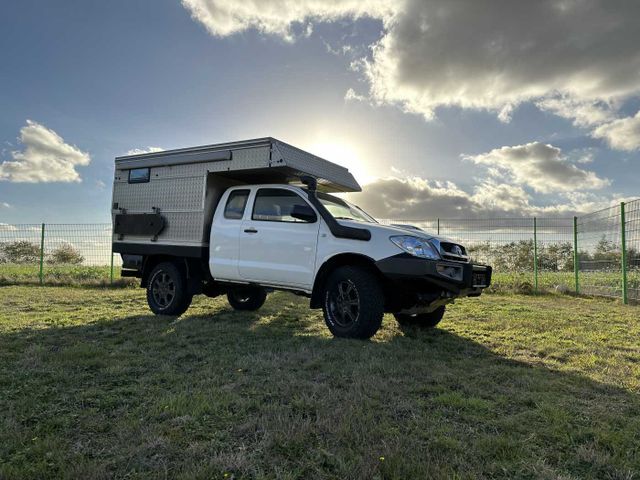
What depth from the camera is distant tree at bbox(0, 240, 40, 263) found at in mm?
14320

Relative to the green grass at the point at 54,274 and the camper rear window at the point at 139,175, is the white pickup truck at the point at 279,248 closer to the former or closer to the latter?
the camper rear window at the point at 139,175

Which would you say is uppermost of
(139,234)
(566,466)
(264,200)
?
(264,200)

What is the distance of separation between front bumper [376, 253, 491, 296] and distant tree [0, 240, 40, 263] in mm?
13503

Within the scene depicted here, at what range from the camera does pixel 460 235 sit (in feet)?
40.8

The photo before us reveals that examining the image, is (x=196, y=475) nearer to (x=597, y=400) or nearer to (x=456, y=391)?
(x=456, y=391)

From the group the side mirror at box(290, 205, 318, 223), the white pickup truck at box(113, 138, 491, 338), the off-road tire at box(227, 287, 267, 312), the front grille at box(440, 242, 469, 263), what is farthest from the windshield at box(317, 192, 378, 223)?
the off-road tire at box(227, 287, 267, 312)

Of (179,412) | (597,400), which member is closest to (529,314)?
(597,400)

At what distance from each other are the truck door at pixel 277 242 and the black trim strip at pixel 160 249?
87 centimetres

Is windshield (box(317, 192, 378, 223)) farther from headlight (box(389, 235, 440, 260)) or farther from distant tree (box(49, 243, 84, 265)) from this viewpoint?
distant tree (box(49, 243, 84, 265))

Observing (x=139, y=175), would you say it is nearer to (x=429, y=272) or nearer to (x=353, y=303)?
(x=353, y=303)

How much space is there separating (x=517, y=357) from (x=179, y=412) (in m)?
3.43

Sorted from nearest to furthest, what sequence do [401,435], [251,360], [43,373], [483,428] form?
[401,435]
[483,428]
[43,373]
[251,360]

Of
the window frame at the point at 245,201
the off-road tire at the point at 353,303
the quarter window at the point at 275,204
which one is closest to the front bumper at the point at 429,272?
the off-road tire at the point at 353,303

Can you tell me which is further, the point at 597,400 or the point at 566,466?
the point at 597,400
